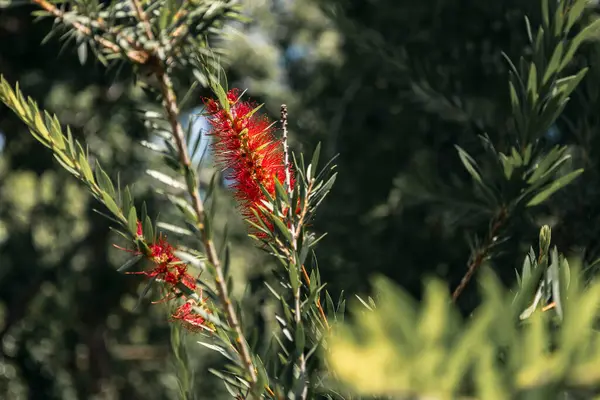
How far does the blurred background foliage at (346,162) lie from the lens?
1238 millimetres

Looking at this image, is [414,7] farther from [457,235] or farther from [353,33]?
[457,235]

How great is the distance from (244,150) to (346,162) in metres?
1.41

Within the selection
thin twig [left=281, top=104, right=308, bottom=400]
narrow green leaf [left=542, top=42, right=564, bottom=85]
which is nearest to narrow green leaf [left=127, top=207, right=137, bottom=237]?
thin twig [left=281, top=104, right=308, bottom=400]

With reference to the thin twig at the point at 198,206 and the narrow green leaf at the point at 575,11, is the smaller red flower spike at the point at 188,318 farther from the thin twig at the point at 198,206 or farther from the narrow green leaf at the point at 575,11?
the narrow green leaf at the point at 575,11

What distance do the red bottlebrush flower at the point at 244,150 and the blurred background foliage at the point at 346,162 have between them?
0.19 metres

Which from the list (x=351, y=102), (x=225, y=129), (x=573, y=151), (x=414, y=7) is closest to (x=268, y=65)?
(x=351, y=102)

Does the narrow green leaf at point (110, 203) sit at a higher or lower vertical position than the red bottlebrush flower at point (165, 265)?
higher

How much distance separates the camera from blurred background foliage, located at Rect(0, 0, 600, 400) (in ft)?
4.06

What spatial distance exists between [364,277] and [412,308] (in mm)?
1431

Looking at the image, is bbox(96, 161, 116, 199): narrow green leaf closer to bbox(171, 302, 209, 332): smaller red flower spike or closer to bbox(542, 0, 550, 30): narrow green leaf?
bbox(171, 302, 209, 332): smaller red flower spike

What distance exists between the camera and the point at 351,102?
77.8 inches

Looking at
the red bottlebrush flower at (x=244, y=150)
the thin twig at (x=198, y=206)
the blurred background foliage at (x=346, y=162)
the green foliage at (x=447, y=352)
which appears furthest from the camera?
the blurred background foliage at (x=346, y=162)

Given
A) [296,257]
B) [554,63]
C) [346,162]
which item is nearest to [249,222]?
[296,257]

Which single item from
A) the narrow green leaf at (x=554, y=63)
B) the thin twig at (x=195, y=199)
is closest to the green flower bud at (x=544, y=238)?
the narrow green leaf at (x=554, y=63)
